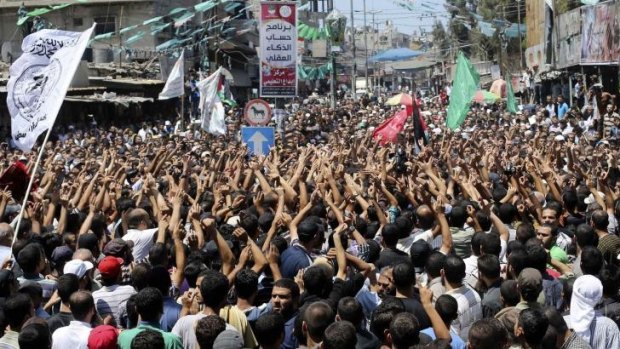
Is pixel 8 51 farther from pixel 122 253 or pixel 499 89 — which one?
pixel 122 253

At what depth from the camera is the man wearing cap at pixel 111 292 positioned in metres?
6.64

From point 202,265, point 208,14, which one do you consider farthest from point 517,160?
point 208,14

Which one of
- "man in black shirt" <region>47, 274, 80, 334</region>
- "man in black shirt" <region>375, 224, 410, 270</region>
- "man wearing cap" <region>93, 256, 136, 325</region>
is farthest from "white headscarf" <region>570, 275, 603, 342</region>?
"man in black shirt" <region>47, 274, 80, 334</region>

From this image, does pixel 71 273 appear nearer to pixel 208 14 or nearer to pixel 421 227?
pixel 421 227

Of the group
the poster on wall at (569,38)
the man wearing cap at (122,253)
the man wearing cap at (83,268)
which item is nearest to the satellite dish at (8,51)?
the poster on wall at (569,38)

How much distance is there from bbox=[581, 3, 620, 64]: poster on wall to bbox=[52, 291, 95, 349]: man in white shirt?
67.5 ft

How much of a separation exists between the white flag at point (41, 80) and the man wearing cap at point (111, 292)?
2504 mm

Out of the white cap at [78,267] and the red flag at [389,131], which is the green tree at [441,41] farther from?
the white cap at [78,267]

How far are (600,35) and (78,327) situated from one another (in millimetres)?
22482

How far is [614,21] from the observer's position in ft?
82.6

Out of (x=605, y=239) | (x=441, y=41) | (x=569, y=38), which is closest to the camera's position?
(x=605, y=239)

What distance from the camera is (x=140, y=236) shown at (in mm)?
8453

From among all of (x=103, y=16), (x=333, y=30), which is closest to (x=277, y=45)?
(x=103, y=16)

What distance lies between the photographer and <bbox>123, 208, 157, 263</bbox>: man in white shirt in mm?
8430
